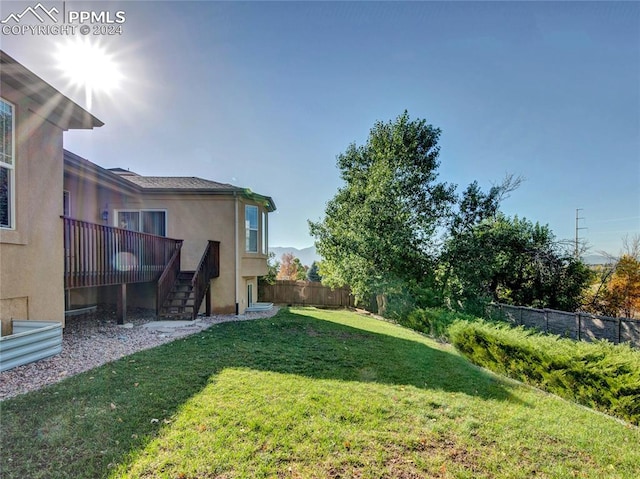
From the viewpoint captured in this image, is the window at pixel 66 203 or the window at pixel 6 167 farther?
the window at pixel 66 203

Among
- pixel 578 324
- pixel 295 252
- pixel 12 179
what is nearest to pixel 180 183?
pixel 12 179

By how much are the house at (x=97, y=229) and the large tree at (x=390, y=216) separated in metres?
4.05

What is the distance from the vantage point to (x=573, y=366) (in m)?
4.96

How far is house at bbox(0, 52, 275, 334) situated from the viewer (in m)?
4.91

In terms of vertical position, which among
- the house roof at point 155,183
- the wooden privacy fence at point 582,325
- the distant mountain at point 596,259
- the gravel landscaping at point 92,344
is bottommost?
the wooden privacy fence at point 582,325

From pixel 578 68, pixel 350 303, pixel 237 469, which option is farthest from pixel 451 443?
pixel 350 303

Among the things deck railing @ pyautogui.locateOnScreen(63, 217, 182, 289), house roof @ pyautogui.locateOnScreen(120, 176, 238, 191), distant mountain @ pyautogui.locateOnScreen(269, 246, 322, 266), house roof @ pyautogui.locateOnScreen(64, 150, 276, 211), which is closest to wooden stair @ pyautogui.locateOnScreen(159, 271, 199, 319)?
deck railing @ pyautogui.locateOnScreen(63, 217, 182, 289)

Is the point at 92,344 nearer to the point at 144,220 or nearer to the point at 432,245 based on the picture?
the point at 144,220

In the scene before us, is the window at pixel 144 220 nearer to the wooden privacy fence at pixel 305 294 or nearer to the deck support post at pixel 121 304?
the deck support post at pixel 121 304

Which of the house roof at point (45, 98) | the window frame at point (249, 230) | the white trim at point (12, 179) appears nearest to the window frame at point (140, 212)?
the window frame at point (249, 230)

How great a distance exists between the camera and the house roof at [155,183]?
786cm

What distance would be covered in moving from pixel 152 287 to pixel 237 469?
949 cm

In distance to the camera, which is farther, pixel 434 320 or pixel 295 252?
pixel 295 252

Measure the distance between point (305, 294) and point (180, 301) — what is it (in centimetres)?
964
